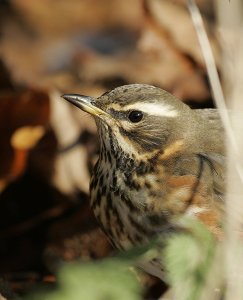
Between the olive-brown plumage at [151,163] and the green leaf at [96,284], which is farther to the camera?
the olive-brown plumage at [151,163]

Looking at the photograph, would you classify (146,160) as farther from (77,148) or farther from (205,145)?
(77,148)

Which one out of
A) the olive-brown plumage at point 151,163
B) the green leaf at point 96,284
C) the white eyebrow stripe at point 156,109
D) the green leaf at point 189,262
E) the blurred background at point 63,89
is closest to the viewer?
the green leaf at point 96,284

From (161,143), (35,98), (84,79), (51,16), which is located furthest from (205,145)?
(51,16)

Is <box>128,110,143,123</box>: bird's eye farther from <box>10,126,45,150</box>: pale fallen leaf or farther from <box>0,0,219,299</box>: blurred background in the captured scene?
<box>10,126,45,150</box>: pale fallen leaf

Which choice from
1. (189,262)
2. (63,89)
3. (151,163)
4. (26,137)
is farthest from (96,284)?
(63,89)

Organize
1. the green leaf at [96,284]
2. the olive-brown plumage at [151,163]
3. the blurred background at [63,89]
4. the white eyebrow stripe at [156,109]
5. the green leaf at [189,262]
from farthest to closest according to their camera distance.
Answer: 1. the blurred background at [63,89]
2. the white eyebrow stripe at [156,109]
3. the olive-brown plumage at [151,163]
4. the green leaf at [189,262]
5. the green leaf at [96,284]

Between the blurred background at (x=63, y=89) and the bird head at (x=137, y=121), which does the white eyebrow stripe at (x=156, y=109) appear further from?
the blurred background at (x=63, y=89)

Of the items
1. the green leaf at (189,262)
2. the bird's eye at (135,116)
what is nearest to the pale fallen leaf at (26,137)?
the bird's eye at (135,116)

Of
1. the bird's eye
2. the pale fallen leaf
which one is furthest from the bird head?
the pale fallen leaf
